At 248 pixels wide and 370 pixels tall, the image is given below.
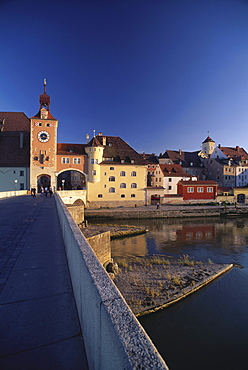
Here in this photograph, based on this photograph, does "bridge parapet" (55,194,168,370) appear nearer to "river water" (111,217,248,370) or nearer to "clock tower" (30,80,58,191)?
"river water" (111,217,248,370)

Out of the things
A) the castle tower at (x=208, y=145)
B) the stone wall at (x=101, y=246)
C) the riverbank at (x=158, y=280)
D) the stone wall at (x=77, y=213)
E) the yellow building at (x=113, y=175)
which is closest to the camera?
the riverbank at (x=158, y=280)

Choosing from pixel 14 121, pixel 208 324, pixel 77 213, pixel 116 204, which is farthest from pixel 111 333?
pixel 14 121

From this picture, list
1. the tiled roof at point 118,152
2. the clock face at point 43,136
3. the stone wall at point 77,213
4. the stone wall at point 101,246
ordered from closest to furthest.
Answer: the stone wall at point 101,246
the stone wall at point 77,213
the clock face at point 43,136
the tiled roof at point 118,152

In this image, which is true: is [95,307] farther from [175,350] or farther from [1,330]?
[175,350]

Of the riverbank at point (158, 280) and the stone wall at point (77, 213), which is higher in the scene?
the stone wall at point (77, 213)

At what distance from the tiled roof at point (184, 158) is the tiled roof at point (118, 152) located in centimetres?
2604

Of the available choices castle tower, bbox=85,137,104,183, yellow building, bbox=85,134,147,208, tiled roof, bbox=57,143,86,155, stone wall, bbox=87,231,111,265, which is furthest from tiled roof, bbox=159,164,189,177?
stone wall, bbox=87,231,111,265

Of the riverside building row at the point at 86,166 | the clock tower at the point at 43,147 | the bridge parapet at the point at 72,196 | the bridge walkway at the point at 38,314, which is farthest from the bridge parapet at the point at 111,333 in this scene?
the clock tower at the point at 43,147

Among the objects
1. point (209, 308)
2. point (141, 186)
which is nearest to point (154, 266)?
→ point (209, 308)

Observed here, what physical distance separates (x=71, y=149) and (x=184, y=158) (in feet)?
135

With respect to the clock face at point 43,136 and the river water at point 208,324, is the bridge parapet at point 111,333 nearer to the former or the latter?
Result: the river water at point 208,324

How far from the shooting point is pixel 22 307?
10.4 feet

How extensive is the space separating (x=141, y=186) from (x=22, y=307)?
41746 mm

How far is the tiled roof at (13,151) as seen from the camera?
39.2 meters
